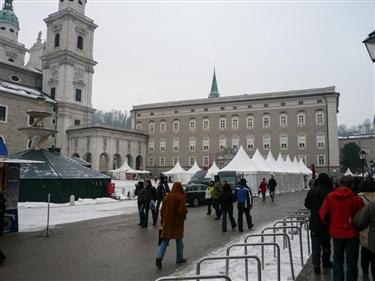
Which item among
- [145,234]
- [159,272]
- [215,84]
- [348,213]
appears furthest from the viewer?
[215,84]

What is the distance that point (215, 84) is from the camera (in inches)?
4188

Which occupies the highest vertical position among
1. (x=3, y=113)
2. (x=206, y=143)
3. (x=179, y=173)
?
(x=3, y=113)

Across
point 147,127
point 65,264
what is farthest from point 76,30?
point 65,264

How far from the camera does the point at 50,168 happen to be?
A: 23.5 m

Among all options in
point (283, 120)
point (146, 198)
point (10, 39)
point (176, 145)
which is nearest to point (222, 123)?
point (176, 145)

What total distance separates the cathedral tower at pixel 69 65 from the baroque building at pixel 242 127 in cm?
1407

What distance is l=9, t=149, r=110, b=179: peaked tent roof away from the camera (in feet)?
74.3

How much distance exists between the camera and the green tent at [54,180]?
22125mm

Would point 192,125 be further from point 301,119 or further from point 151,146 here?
point 301,119

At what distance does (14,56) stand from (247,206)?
77.6m

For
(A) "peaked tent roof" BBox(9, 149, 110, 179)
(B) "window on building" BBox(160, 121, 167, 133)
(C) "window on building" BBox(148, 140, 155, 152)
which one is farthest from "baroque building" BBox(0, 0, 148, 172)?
(A) "peaked tent roof" BBox(9, 149, 110, 179)

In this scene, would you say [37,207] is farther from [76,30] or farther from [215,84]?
[215,84]

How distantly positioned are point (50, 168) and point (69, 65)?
46489 mm

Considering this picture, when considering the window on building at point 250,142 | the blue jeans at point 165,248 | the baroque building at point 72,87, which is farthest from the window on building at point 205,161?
the blue jeans at point 165,248
